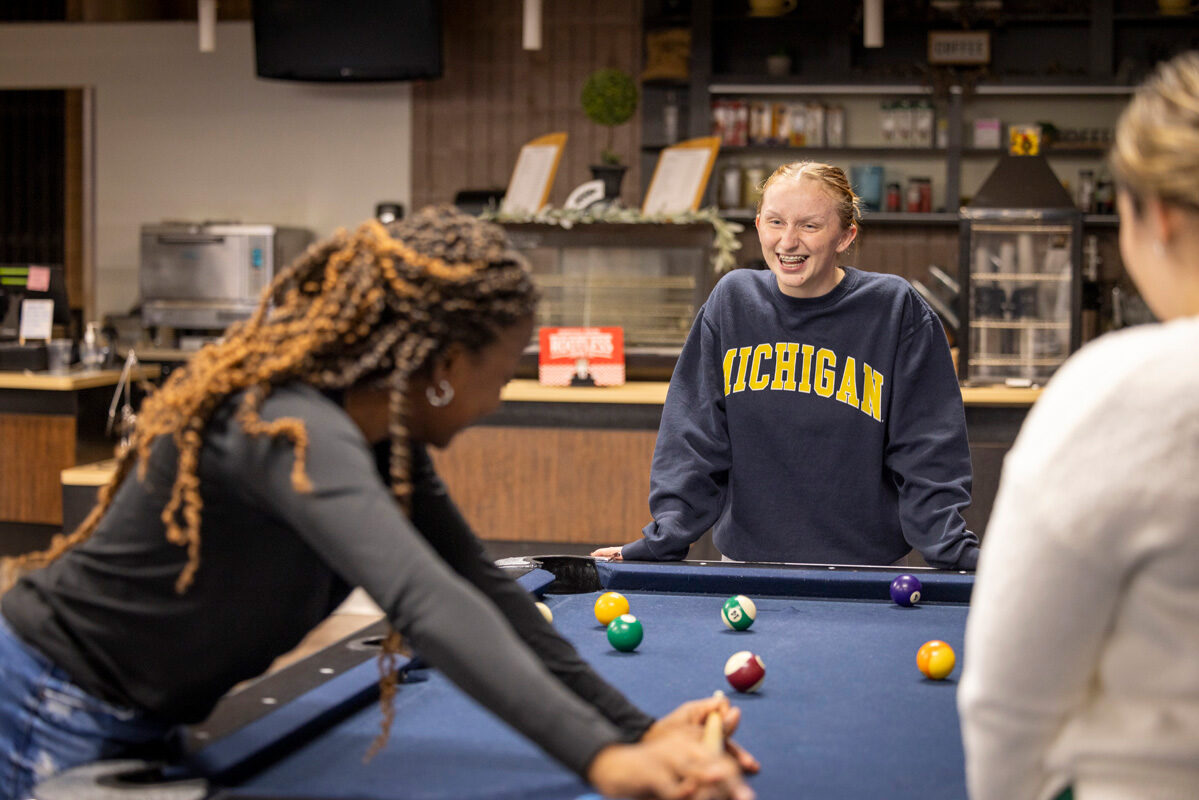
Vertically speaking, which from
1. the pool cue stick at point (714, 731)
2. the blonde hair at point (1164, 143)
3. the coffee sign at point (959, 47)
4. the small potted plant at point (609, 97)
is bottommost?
the pool cue stick at point (714, 731)

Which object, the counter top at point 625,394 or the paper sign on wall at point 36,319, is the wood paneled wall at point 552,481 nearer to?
the counter top at point 625,394

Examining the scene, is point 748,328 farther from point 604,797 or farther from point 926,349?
point 604,797

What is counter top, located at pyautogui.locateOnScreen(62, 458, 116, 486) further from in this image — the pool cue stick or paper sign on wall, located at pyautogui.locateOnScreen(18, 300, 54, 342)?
the pool cue stick

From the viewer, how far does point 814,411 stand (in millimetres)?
2744

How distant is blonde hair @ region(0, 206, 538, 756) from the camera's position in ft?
4.17

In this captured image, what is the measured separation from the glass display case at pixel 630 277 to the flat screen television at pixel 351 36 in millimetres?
2763

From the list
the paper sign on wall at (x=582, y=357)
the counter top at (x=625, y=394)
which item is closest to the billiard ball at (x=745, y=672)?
the counter top at (x=625, y=394)

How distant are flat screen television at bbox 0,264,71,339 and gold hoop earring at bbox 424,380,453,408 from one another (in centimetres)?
536

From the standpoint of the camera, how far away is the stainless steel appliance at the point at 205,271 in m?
7.64

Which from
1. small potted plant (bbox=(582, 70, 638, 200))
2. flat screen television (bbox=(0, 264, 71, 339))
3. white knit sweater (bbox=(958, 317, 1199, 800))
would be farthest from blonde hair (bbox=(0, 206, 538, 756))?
flat screen television (bbox=(0, 264, 71, 339))

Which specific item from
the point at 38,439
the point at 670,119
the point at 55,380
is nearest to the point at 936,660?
the point at 55,380

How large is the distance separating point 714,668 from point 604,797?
60 centimetres

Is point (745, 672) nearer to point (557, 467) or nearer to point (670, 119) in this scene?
point (557, 467)

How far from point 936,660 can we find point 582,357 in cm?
352
